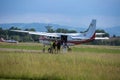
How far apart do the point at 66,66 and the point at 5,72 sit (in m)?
3.77

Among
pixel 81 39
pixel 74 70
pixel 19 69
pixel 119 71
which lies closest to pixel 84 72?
pixel 74 70

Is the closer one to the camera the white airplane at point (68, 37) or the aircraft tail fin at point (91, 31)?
the white airplane at point (68, 37)

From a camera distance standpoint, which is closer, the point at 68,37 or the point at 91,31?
the point at 68,37

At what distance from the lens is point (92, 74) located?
→ 21.4 meters

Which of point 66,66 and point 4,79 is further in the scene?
point 66,66

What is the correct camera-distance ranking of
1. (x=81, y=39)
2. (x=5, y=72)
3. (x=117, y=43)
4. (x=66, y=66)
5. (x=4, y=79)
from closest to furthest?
(x=4, y=79) < (x=5, y=72) < (x=66, y=66) < (x=81, y=39) < (x=117, y=43)

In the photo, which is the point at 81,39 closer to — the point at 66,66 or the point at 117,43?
→ the point at 66,66

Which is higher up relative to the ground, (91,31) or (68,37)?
(91,31)

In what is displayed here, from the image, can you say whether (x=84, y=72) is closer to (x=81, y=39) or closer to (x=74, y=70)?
(x=74, y=70)

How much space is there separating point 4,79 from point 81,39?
1722 inches

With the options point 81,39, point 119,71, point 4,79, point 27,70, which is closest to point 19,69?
point 27,70

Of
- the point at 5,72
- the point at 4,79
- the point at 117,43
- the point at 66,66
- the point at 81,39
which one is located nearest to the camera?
the point at 4,79

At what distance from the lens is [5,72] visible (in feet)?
72.5

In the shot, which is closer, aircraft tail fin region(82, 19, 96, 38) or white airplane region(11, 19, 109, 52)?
white airplane region(11, 19, 109, 52)
